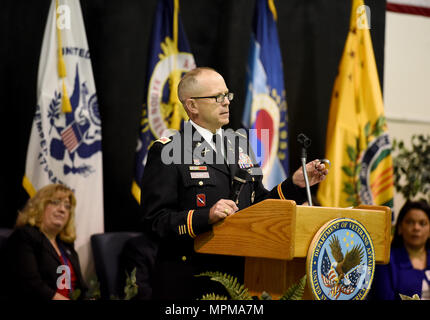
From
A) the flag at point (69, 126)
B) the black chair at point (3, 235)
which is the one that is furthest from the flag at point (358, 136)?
the black chair at point (3, 235)

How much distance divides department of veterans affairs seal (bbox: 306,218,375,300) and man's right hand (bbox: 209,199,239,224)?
282 mm

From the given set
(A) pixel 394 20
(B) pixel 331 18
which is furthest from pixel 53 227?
(A) pixel 394 20

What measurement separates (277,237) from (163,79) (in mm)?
3338

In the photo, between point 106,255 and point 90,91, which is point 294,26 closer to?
point 90,91

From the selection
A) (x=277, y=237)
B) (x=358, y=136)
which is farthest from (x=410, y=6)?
(x=277, y=237)

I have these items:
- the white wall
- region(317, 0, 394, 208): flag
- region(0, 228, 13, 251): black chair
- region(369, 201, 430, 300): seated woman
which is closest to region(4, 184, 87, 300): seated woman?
region(0, 228, 13, 251): black chair

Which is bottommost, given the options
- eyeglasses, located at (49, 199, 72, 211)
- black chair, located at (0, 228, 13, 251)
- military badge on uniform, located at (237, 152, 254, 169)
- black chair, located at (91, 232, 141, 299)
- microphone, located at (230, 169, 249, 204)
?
black chair, located at (91, 232, 141, 299)

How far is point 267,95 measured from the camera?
523 cm

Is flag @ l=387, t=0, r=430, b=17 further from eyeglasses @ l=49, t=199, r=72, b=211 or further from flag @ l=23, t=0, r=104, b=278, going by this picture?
eyeglasses @ l=49, t=199, r=72, b=211

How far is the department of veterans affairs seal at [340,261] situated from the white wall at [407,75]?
4.60 metres

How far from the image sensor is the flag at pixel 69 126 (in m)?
4.68

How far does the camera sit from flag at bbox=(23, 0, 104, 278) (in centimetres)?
468

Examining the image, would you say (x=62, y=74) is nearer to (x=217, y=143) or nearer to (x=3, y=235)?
(x=3, y=235)
